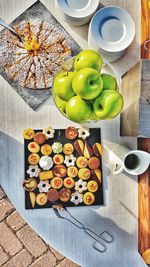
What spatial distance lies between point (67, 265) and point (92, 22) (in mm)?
1006

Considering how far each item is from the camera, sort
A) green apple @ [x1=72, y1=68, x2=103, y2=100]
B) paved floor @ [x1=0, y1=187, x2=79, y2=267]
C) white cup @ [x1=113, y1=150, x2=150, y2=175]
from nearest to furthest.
Result: green apple @ [x1=72, y1=68, x2=103, y2=100] < white cup @ [x1=113, y1=150, x2=150, y2=175] < paved floor @ [x1=0, y1=187, x2=79, y2=267]

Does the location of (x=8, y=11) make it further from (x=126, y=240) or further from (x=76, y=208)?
(x=126, y=240)

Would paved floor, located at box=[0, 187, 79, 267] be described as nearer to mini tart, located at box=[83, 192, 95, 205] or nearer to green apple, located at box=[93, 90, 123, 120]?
mini tart, located at box=[83, 192, 95, 205]

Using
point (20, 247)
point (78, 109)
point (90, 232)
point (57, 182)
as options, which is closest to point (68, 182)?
point (57, 182)

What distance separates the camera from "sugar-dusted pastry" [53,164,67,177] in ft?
3.64

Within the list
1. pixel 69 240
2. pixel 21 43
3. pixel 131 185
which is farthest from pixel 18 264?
pixel 21 43

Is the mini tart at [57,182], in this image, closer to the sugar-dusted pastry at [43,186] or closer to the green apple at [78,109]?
the sugar-dusted pastry at [43,186]

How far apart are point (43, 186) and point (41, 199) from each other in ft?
0.11

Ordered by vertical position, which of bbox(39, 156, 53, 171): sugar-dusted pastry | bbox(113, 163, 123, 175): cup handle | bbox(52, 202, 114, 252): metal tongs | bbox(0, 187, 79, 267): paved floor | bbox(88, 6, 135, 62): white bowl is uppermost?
bbox(88, 6, 135, 62): white bowl

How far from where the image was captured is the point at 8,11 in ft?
3.62

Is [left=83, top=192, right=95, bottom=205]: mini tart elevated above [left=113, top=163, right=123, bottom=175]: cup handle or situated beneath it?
situated beneath

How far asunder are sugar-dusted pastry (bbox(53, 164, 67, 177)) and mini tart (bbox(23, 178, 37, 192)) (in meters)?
0.06

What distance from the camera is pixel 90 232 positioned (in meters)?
1.12

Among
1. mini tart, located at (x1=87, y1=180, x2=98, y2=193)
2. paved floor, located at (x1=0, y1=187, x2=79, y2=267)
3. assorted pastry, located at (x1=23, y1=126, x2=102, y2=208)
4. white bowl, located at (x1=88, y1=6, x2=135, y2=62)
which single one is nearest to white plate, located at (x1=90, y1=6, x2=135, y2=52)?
white bowl, located at (x1=88, y1=6, x2=135, y2=62)
